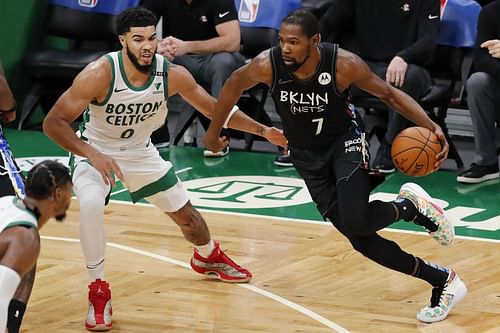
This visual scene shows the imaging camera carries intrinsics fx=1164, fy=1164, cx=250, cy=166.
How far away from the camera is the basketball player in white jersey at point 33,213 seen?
4438mm

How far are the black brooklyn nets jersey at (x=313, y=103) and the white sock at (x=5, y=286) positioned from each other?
2326 mm

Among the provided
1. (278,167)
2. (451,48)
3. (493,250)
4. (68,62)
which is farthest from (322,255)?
(68,62)

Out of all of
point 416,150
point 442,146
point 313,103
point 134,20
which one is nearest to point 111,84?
point 134,20

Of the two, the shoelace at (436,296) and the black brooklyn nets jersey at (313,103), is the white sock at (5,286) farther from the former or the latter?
the shoelace at (436,296)

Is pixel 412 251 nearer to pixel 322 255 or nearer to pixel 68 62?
pixel 322 255

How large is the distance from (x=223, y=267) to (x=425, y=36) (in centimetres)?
359

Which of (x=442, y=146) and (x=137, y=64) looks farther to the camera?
(x=442, y=146)

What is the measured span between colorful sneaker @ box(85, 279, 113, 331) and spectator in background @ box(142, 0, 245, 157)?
3.98 metres

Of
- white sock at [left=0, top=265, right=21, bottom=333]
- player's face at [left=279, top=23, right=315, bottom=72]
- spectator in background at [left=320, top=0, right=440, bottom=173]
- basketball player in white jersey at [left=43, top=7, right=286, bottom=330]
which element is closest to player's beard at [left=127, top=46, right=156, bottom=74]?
basketball player in white jersey at [left=43, top=7, right=286, bottom=330]

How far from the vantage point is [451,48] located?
33.1ft

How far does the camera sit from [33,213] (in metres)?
4.59

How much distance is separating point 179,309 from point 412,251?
1.91 metres

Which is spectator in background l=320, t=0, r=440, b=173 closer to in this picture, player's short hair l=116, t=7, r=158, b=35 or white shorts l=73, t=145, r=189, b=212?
white shorts l=73, t=145, r=189, b=212

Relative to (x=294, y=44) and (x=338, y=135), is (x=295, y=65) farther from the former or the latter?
(x=338, y=135)
